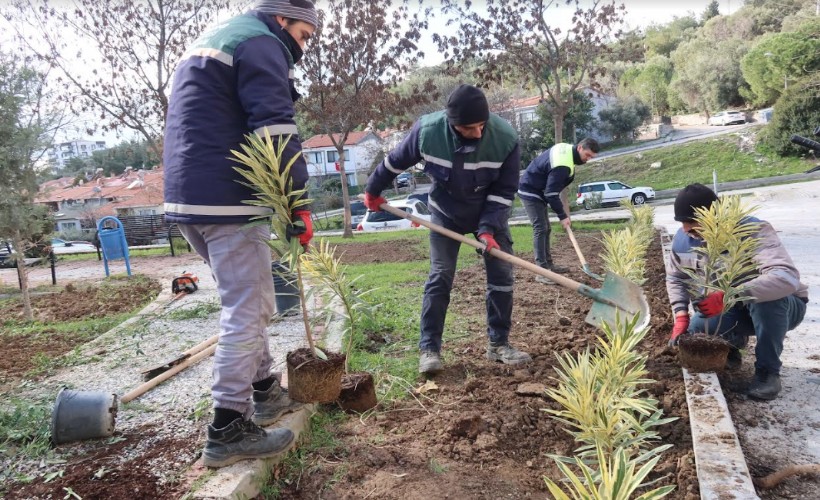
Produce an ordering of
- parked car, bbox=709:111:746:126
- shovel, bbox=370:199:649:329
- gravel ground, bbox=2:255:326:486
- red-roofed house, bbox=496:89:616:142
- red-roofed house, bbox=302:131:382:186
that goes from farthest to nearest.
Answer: red-roofed house, bbox=302:131:382:186 < parked car, bbox=709:111:746:126 < red-roofed house, bbox=496:89:616:142 < shovel, bbox=370:199:649:329 < gravel ground, bbox=2:255:326:486

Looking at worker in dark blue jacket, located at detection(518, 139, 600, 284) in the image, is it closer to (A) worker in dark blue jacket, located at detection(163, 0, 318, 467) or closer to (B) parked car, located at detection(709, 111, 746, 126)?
(A) worker in dark blue jacket, located at detection(163, 0, 318, 467)

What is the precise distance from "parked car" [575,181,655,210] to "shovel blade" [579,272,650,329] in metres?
23.9

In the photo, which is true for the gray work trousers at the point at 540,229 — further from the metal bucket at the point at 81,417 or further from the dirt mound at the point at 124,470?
the metal bucket at the point at 81,417

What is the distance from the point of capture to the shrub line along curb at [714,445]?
2.22 metres

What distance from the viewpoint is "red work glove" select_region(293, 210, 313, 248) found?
8.59ft

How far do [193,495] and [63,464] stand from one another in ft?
2.69

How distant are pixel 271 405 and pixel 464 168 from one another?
197 cm

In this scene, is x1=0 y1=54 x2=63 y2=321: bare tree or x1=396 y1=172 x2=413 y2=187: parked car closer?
x1=0 y1=54 x2=63 y2=321: bare tree

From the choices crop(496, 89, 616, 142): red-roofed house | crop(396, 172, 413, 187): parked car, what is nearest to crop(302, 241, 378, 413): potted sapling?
crop(496, 89, 616, 142): red-roofed house

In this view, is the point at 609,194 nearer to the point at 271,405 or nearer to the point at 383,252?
the point at 383,252

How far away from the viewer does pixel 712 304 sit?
11.1ft

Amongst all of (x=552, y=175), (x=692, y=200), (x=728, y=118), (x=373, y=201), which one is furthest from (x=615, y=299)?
(x=728, y=118)

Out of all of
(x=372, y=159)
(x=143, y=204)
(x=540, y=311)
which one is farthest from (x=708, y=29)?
(x=540, y=311)

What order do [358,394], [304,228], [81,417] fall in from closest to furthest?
1. [304,228]
2. [81,417]
3. [358,394]
